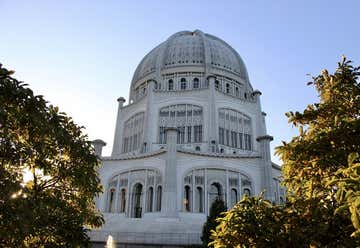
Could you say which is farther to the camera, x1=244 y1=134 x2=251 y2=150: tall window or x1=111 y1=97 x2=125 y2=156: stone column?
x1=111 y1=97 x2=125 y2=156: stone column

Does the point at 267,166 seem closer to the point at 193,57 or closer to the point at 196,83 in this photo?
the point at 196,83

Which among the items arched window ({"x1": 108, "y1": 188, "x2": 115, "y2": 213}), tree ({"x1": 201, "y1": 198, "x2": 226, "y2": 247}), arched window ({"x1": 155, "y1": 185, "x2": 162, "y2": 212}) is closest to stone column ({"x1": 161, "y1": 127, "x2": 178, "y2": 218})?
arched window ({"x1": 155, "y1": 185, "x2": 162, "y2": 212})

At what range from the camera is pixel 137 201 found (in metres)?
32.5

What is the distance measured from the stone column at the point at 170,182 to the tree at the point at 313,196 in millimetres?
20121

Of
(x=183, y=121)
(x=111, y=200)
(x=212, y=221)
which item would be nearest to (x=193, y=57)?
(x=183, y=121)

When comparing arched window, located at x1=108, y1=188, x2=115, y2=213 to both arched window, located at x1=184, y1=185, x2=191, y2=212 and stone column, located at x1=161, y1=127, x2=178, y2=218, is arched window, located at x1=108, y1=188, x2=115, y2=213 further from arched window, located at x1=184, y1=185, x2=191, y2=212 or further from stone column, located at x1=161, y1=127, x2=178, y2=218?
arched window, located at x1=184, y1=185, x2=191, y2=212

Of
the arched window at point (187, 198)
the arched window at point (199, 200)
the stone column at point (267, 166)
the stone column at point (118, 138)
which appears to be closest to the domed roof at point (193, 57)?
the stone column at point (118, 138)

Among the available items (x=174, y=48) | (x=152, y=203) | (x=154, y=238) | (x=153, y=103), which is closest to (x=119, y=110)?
(x=153, y=103)

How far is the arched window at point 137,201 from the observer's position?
3188 centimetres

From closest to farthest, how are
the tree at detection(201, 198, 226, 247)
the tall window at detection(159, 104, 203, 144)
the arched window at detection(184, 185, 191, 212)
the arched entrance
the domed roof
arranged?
the tree at detection(201, 198, 226, 247) < the arched window at detection(184, 185, 191, 212) < the arched entrance < the tall window at detection(159, 104, 203, 144) < the domed roof

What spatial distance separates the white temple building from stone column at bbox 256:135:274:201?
97 mm

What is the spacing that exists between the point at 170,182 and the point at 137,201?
547 cm

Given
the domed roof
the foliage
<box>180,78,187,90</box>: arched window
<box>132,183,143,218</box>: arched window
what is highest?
the domed roof

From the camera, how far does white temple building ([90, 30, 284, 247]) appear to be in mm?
27844
